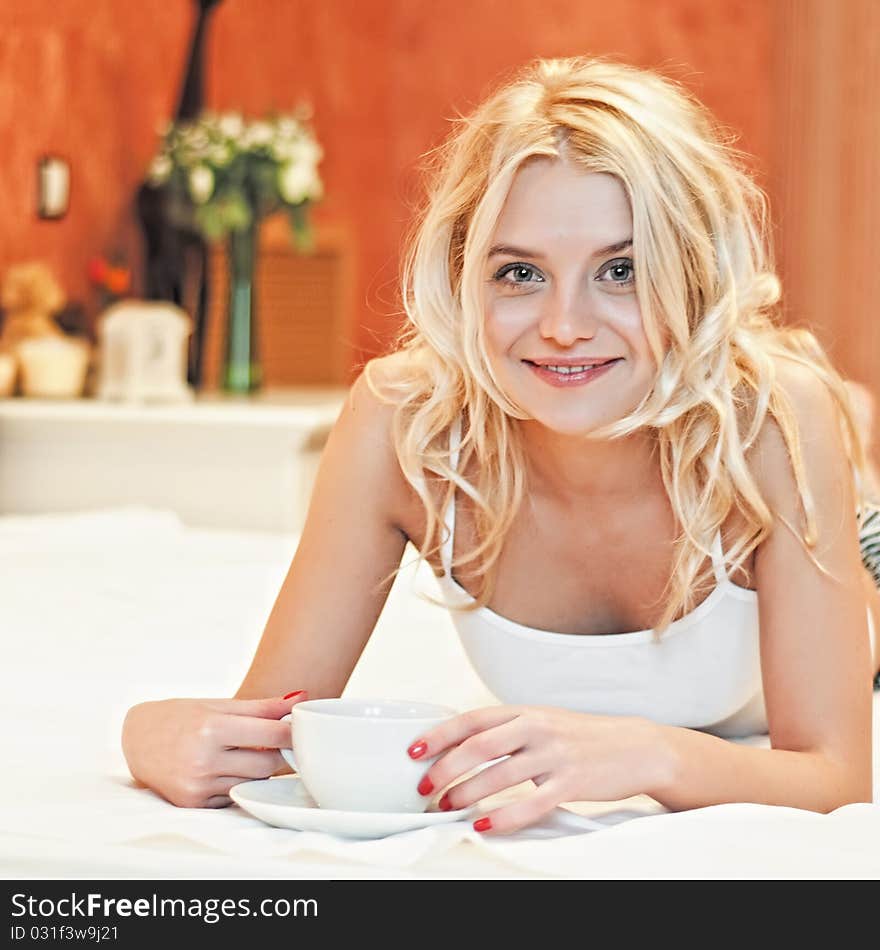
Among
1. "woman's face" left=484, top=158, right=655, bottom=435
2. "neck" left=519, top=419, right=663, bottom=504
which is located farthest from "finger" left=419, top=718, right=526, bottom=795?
"neck" left=519, top=419, right=663, bottom=504

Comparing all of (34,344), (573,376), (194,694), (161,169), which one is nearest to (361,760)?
(573,376)

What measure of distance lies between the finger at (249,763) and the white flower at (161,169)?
256 centimetres

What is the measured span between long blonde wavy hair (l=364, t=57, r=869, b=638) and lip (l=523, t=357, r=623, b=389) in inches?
1.6

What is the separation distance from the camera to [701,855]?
93 centimetres

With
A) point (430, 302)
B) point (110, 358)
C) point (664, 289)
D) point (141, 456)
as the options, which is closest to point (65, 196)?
point (110, 358)

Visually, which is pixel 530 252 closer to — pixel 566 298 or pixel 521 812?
pixel 566 298

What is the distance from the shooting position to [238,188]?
3.41 meters

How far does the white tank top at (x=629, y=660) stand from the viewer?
1359 mm

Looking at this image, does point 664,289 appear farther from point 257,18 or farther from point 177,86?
point 257,18

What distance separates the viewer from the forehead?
1165 millimetres

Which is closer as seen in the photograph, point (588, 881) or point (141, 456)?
point (588, 881)

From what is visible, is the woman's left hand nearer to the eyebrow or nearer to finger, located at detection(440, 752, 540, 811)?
finger, located at detection(440, 752, 540, 811)

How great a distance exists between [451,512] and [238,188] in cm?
218

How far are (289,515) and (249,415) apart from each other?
0.72 ft
